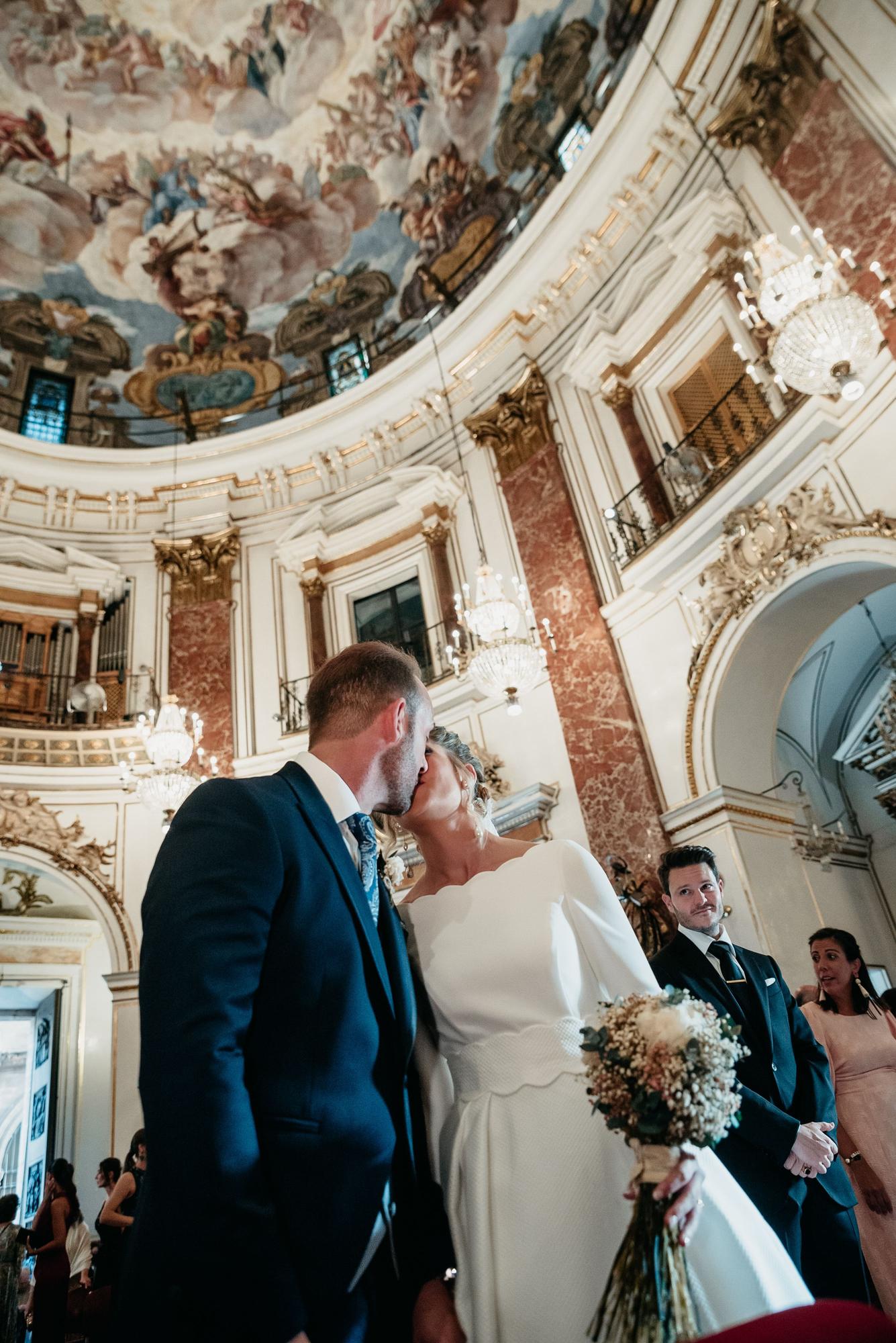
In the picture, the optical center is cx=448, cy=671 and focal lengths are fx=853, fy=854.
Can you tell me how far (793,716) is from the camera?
433 inches

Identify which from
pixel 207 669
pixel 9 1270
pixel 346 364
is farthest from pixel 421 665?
pixel 9 1270

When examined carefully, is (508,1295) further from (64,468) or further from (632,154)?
(64,468)

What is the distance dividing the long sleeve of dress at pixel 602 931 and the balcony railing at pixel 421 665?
804cm

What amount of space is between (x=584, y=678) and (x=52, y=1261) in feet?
21.9

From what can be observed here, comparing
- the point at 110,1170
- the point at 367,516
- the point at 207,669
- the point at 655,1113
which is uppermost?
the point at 367,516

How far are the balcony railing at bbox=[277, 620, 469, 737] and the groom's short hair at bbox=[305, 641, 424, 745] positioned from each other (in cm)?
798

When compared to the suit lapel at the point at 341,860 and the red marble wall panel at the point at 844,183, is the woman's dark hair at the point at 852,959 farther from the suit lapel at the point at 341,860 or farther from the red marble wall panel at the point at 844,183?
the red marble wall panel at the point at 844,183

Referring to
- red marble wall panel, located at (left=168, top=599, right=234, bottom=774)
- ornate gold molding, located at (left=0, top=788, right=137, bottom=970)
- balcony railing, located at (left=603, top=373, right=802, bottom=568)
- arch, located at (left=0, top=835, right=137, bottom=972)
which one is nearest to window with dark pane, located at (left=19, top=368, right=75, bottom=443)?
red marble wall panel, located at (left=168, top=599, right=234, bottom=774)

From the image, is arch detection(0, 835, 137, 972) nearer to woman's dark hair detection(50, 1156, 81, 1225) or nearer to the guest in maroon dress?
woman's dark hair detection(50, 1156, 81, 1225)

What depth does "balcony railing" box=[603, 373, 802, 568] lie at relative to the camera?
7.98m

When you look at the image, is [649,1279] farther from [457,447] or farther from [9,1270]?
[457,447]

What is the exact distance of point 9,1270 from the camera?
20.1ft

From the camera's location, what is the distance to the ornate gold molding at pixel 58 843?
10086mm

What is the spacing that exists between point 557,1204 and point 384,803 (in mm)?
944
